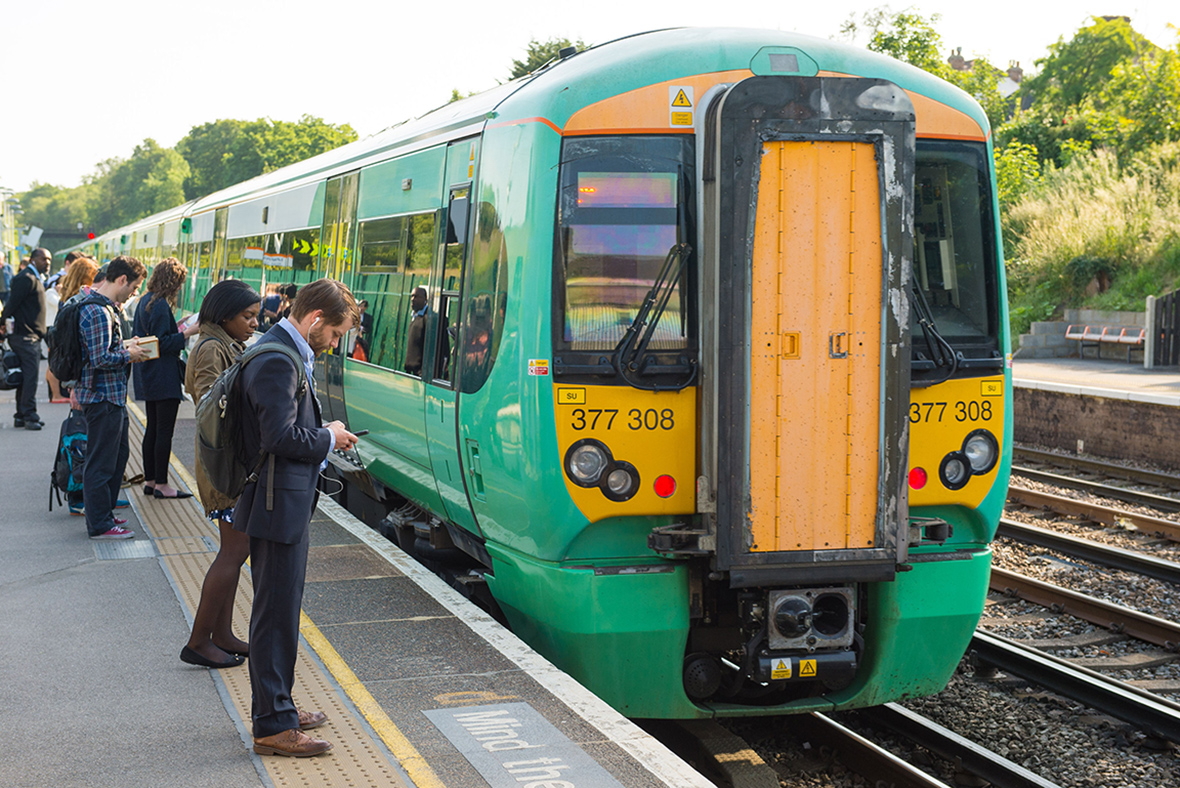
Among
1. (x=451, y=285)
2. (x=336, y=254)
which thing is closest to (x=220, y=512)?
(x=451, y=285)

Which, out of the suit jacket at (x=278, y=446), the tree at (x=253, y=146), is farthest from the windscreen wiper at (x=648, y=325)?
the tree at (x=253, y=146)

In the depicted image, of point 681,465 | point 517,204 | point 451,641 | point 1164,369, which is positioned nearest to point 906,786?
point 681,465

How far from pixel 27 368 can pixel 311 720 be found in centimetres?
1025

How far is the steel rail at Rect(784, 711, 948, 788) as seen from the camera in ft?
16.6

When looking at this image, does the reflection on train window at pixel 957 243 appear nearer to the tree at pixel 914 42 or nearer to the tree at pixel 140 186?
the tree at pixel 914 42

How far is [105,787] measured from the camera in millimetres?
3943

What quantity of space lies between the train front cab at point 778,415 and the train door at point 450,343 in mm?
1058

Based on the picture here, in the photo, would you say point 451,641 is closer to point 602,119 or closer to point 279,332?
point 279,332

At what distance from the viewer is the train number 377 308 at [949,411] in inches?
205

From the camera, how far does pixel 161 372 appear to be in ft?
28.8

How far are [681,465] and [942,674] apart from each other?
1594mm

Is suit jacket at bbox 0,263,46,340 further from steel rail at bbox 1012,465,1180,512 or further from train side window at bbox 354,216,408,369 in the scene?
steel rail at bbox 1012,465,1180,512

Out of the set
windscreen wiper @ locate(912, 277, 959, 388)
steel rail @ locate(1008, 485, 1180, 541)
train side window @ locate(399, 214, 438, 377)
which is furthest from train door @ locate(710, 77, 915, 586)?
steel rail @ locate(1008, 485, 1180, 541)

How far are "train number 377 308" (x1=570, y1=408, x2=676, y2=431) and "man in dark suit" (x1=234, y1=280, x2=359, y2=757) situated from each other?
117cm
